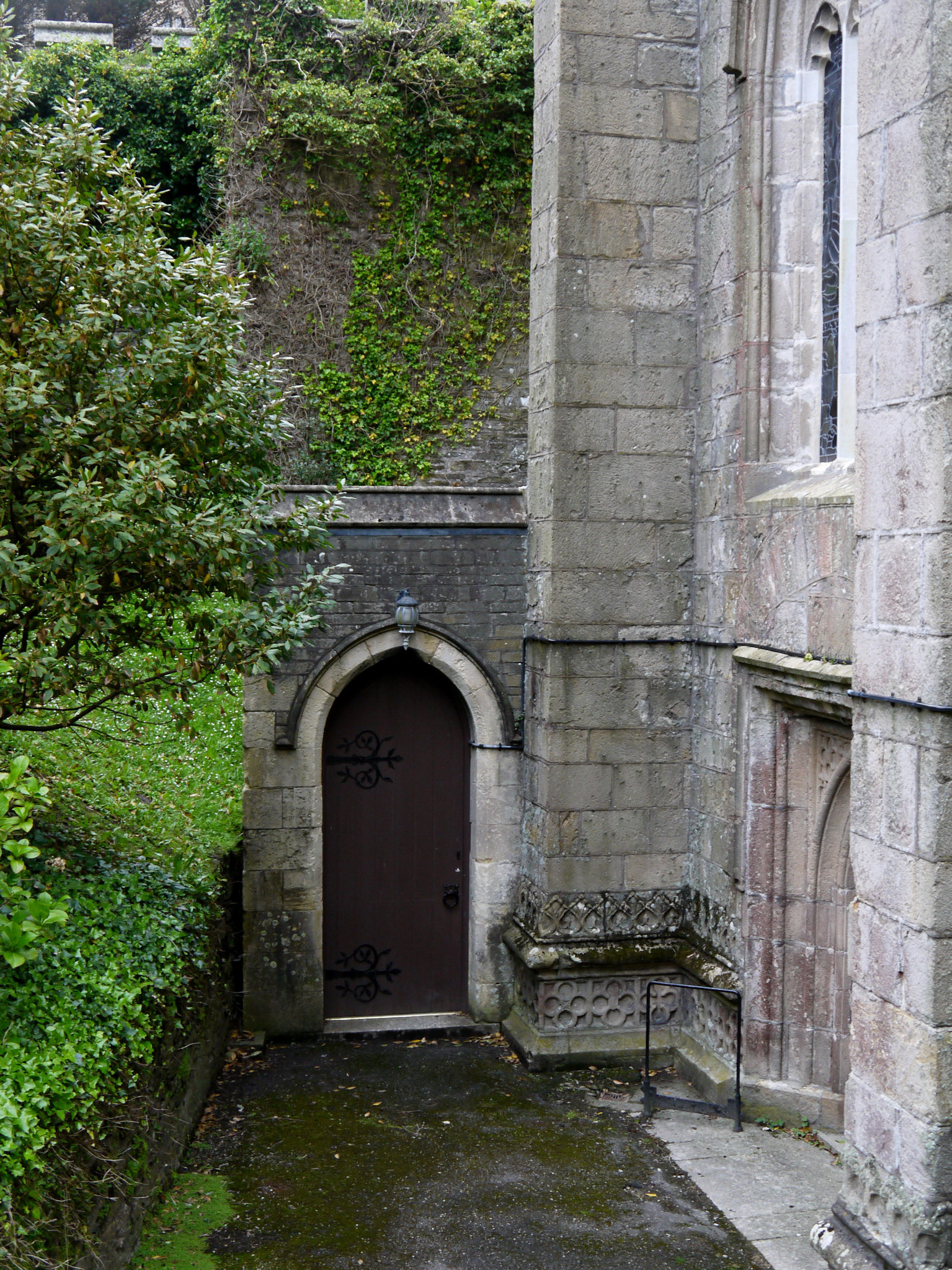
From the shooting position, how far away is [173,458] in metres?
4.97

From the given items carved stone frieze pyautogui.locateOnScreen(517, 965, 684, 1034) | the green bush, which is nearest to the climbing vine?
the green bush

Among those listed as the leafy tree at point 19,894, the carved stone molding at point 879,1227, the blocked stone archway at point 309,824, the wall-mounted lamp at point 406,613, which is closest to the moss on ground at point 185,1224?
the leafy tree at point 19,894

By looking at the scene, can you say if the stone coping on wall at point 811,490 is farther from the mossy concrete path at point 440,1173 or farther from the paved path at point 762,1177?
the mossy concrete path at point 440,1173

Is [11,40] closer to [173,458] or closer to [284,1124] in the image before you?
[173,458]

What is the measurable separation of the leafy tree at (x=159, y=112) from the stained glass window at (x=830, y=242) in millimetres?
8029

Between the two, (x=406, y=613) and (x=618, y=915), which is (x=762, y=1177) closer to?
A: (x=618, y=915)

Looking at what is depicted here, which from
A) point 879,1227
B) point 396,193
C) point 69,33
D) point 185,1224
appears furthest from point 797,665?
point 69,33

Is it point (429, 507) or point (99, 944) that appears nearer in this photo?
point (99, 944)

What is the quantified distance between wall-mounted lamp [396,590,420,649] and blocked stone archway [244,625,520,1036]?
0.40 feet

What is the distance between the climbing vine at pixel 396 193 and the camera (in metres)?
11.0

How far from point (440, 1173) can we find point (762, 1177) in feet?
5.68

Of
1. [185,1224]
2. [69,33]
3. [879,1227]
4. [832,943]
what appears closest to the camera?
[879,1227]

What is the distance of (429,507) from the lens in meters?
8.05

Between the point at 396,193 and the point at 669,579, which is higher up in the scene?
the point at 396,193
